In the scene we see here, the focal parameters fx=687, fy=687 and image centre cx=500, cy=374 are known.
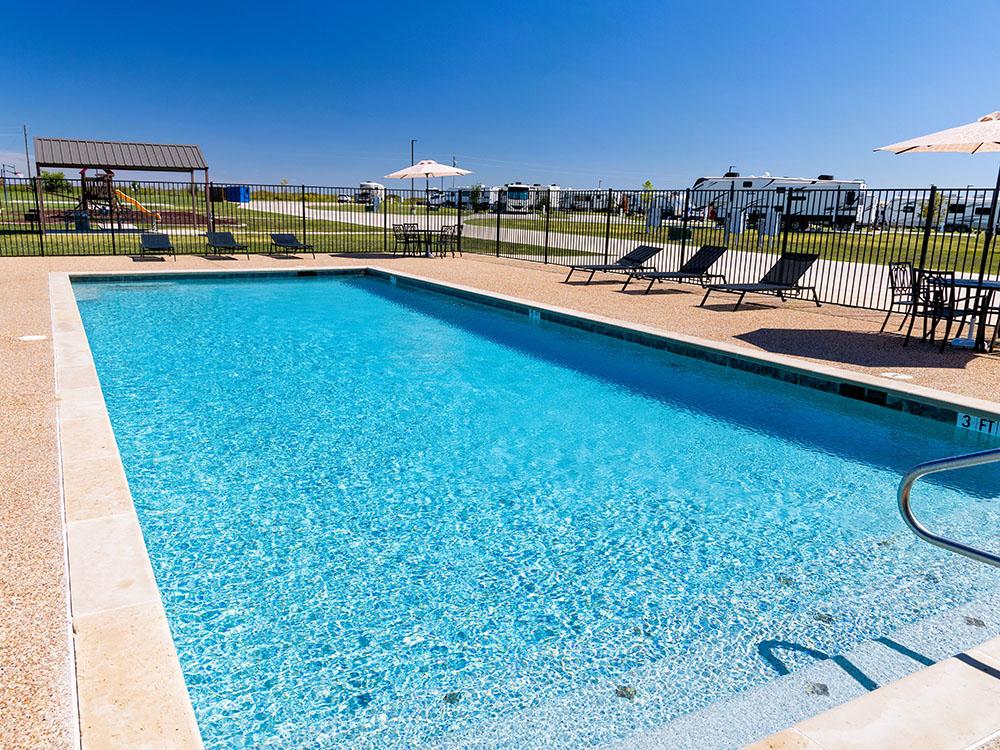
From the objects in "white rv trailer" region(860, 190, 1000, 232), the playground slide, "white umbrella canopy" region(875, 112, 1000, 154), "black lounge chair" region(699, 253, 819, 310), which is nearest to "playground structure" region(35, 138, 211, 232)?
the playground slide

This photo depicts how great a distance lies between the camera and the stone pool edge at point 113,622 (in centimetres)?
195

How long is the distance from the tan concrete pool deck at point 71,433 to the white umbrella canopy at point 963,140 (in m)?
2.06

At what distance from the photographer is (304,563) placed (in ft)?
11.6

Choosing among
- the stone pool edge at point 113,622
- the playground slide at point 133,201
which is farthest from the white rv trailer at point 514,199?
the stone pool edge at point 113,622

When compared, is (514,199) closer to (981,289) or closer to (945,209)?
(945,209)

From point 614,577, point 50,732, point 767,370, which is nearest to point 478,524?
point 614,577

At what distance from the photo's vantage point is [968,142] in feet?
21.3

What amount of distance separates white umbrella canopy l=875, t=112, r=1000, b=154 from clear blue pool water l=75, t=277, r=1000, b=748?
2.87 meters

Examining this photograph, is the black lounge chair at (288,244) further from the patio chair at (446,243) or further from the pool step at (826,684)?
the pool step at (826,684)

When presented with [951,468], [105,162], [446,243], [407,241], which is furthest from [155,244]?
[951,468]

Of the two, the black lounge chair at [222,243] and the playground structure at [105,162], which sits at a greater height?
the playground structure at [105,162]

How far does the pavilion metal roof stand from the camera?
22.9 metres

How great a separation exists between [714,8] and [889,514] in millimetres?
23101

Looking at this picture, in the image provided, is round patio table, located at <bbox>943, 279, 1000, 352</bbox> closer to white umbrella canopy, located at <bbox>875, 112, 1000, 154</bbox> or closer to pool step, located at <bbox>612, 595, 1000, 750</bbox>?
white umbrella canopy, located at <bbox>875, 112, 1000, 154</bbox>
